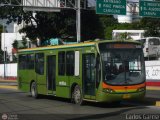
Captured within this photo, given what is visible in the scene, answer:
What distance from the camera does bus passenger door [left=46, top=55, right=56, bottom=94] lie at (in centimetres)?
2166

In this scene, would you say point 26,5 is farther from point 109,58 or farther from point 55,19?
point 55,19

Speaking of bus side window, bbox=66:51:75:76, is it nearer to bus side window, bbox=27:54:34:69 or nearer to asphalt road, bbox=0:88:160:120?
asphalt road, bbox=0:88:160:120

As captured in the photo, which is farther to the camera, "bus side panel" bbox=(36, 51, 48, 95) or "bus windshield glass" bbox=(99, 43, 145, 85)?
"bus side panel" bbox=(36, 51, 48, 95)

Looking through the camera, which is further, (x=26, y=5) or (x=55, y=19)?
(x=55, y=19)

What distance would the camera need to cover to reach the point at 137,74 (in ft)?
59.9

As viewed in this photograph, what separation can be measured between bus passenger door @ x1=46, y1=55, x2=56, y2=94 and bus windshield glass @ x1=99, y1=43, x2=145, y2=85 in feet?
14.1

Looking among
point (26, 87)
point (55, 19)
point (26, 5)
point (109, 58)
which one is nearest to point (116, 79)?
point (109, 58)

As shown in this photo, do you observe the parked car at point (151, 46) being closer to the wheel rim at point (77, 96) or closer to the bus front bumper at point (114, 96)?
the wheel rim at point (77, 96)

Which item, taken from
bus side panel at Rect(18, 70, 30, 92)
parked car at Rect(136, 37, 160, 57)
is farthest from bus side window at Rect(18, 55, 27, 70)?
parked car at Rect(136, 37, 160, 57)

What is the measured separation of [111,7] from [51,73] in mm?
13608

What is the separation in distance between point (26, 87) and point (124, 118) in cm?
1183

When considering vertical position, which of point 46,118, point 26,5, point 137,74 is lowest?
point 46,118

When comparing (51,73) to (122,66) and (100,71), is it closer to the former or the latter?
(100,71)

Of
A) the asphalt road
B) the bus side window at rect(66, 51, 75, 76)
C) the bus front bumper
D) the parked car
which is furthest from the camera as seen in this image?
the parked car
